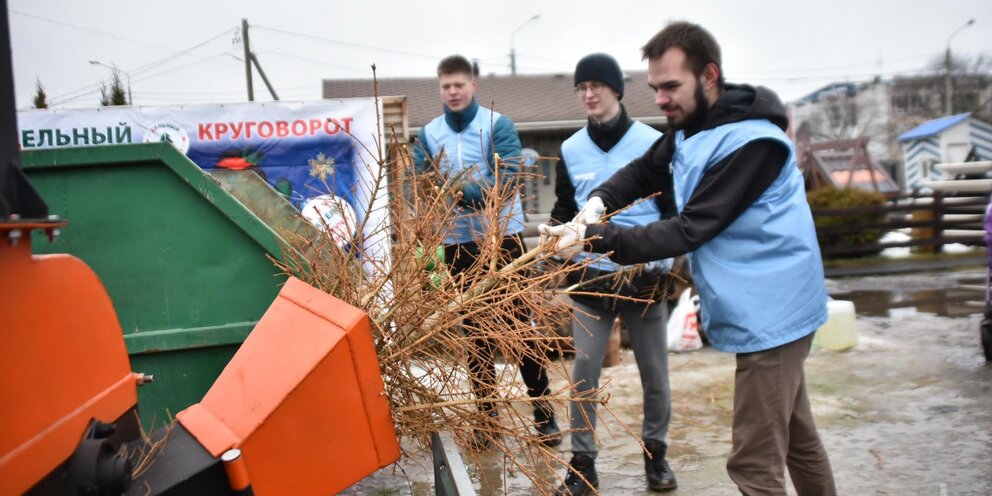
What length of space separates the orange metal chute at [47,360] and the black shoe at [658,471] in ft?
8.46

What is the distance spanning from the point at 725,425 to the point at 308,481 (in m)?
3.39

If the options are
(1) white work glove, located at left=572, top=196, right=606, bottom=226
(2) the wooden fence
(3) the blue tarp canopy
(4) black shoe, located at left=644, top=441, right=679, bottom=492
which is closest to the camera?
(1) white work glove, located at left=572, top=196, right=606, bottom=226

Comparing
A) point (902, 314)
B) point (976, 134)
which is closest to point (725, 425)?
point (902, 314)

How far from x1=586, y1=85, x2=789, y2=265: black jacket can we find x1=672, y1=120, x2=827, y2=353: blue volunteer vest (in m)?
0.04

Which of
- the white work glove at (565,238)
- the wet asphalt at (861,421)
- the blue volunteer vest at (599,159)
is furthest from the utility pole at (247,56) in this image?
the white work glove at (565,238)

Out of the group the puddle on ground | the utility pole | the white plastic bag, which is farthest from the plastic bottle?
the utility pole

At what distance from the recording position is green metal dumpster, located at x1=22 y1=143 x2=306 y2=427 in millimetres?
2812

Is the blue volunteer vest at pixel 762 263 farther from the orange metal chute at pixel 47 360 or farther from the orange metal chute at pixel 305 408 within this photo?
the orange metal chute at pixel 47 360

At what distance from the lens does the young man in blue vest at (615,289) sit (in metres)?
3.70

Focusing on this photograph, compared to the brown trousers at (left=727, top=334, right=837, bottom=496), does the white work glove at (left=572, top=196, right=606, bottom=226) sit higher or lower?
higher

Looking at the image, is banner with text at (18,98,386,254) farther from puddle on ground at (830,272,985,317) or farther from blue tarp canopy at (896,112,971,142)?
blue tarp canopy at (896,112,971,142)

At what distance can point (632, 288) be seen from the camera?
12.0 ft

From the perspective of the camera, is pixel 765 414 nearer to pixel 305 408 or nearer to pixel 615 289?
pixel 615 289

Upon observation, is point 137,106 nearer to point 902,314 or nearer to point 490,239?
point 490,239
